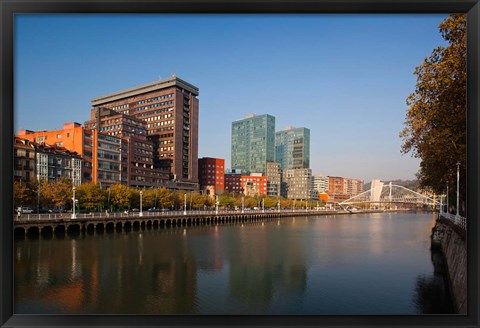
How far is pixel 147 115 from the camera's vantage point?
7894cm

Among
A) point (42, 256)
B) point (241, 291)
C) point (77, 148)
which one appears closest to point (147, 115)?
point (77, 148)

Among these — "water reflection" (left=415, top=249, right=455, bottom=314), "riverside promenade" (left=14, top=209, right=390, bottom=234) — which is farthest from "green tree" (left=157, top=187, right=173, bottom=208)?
"water reflection" (left=415, top=249, right=455, bottom=314)

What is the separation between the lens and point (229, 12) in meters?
5.61

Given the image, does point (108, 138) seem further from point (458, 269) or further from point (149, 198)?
point (458, 269)

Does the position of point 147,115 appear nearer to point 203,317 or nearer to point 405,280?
point 405,280

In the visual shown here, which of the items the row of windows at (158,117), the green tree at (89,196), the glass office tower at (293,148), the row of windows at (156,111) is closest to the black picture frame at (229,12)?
the green tree at (89,196)

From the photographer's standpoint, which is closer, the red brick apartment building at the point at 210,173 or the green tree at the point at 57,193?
the green tree at the point at 57,193

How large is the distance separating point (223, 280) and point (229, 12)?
440 inches

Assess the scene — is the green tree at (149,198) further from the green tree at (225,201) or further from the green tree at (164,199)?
the green tree at (225,201)

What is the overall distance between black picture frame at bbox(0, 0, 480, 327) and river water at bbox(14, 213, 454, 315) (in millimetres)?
2479

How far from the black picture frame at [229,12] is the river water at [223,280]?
8.13 feet

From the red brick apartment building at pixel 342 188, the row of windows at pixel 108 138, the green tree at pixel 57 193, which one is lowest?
the red brick apartment building at pixel 342 188

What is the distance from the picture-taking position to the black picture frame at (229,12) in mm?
5543

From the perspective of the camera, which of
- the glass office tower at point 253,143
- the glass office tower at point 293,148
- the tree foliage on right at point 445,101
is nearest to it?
the tree foliage on right at point 445,101
